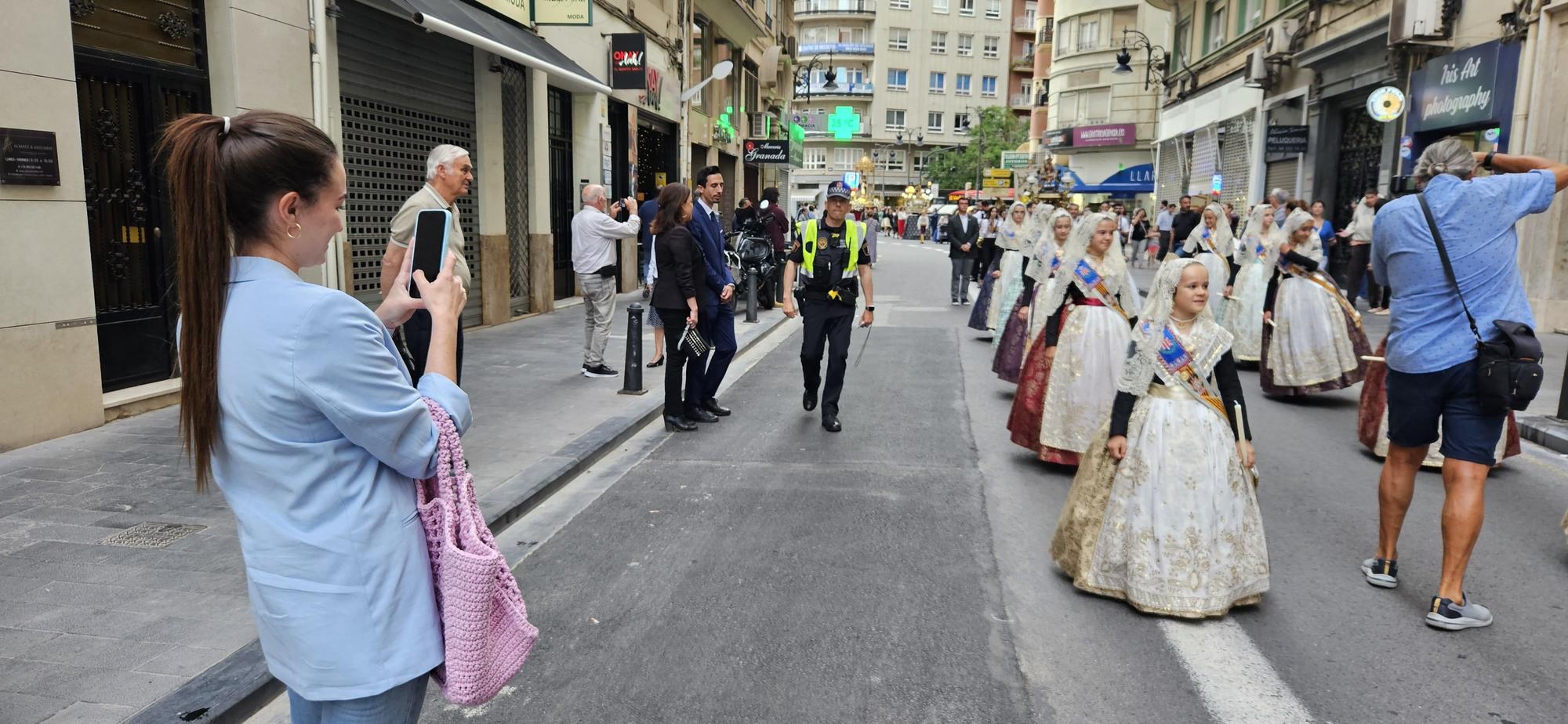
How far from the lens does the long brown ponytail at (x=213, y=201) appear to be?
1649 millimetres

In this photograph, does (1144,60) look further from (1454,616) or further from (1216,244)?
(1454,616)

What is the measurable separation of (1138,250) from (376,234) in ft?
88.9

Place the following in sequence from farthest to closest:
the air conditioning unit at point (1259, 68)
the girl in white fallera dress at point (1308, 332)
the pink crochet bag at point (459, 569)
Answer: the air conditioning unit at point (1259, 68)
the girl in white fallera dress at point (1308, 332)
the pink crochet bag at point (459, 569)

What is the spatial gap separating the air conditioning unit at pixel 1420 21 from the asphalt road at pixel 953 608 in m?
11.7

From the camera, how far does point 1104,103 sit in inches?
2042

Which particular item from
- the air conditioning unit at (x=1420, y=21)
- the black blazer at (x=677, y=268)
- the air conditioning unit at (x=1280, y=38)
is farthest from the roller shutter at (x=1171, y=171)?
the black blazer at (x=677, y=268)

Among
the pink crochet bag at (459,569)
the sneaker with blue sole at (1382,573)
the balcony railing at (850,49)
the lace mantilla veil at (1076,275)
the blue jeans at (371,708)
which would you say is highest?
the balcony railing at (850,49)

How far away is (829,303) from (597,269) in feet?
9.66

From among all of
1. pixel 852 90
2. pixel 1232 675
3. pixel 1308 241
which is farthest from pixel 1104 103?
pixel 1232 675

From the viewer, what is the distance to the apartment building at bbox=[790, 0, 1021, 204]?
79.3 meters

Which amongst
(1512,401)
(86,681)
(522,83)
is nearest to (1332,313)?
(1512,401)

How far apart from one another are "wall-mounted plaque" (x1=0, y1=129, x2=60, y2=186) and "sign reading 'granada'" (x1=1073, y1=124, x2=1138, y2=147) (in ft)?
160

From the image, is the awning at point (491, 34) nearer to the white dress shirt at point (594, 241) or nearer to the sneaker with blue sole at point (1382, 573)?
the white dress shirt at point (594, 241)

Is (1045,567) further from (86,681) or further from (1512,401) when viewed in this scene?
(86,681)
